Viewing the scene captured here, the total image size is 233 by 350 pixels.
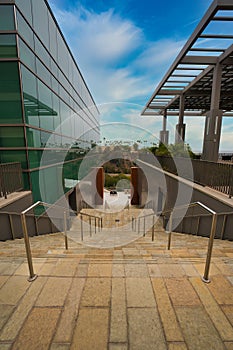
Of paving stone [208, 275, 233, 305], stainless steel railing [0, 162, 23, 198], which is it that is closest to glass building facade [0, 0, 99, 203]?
stainless steel railing [0, 162, 23, 198]

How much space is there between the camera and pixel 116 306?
1.68m

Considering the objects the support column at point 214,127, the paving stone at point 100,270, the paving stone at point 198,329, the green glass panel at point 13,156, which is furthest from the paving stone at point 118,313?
the support column at point 214,127

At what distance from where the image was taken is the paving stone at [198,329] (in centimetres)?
133

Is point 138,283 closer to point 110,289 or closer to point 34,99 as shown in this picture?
point 110,289

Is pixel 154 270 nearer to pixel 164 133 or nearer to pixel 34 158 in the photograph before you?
pixel 34 158

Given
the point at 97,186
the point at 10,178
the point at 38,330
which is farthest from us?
the point at 97,186

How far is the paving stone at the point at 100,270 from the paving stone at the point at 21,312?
61 cm

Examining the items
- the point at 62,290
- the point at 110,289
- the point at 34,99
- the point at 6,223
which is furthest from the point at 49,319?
the point at 34,99

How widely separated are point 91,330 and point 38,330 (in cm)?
49

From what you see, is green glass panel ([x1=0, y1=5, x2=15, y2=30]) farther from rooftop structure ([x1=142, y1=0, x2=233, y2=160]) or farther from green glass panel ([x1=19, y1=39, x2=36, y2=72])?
rooftop structure ([x1=142, y1=0, x2=233, y2=160])

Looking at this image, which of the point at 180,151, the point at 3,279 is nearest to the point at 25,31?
the point at 3,279

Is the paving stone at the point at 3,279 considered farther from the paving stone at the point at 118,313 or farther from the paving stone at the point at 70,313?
the paving stone at the point at 118,313

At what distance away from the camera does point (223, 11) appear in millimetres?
5211

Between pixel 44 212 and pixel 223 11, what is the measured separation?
1006 cm
